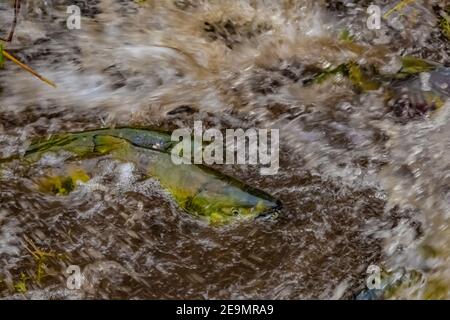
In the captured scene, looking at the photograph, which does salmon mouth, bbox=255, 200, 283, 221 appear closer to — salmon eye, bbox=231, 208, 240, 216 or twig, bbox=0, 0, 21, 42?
salmon eye, bbox=231, 208, 240, 216

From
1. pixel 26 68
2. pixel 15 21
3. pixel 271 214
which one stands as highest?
pixel 15 21

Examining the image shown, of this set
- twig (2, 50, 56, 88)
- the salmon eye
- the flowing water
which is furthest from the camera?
twig (2, 50, 56, 88)

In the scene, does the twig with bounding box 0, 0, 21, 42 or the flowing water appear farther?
the twig with bounding box 0, 0, 21, 42

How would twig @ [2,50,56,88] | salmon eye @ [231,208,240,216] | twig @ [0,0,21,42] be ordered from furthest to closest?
twig @ [0,0,21,42]
twig @ [2,50,56,88]
salmon eye @ [231,208,240,216]

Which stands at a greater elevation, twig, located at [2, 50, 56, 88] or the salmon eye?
twig, located at [2, 50, 56, 88]

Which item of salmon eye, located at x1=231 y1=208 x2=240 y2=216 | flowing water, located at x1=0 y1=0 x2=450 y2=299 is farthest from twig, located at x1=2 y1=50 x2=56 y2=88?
salmon eye, located at x1=231 y1=208 x2=240 y2=216

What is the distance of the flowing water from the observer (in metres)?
3.76

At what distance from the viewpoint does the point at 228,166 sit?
4.23 meters

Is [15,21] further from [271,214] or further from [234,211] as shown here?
[271,214]

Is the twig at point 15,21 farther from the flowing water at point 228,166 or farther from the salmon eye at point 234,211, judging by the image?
the salmon eye at point 234,211

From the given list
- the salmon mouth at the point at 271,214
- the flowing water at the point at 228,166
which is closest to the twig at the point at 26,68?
the flowing water at the point at 228,166

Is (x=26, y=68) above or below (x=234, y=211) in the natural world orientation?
above

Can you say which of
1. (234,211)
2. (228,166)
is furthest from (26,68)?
(234,211)

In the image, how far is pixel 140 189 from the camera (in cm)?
408
